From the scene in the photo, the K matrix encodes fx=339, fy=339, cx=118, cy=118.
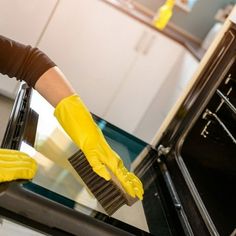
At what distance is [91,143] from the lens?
935 mm

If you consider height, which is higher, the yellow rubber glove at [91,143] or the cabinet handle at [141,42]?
the cabinet handle at [141,42]

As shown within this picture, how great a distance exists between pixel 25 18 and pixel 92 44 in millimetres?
444

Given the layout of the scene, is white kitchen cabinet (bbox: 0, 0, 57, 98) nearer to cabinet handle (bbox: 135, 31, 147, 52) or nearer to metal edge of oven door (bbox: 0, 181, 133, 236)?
cabinet handle (bbox: 135, 31, 147, 52)

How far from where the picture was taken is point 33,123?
0.98m

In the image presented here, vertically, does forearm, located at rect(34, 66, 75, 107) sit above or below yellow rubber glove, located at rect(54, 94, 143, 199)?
above

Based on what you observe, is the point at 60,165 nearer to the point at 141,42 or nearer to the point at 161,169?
the point at 161,169

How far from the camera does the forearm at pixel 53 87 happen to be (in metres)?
0.99

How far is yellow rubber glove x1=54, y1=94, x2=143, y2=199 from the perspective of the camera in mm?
902

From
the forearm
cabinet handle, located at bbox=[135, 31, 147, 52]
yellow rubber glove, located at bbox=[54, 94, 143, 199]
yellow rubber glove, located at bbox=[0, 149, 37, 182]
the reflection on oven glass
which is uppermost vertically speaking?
cabinet handle, located at bbox=[135, 31, 147, 52]

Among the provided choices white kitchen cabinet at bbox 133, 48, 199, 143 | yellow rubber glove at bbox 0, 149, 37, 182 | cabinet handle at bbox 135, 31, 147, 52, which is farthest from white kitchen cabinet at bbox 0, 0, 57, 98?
yellow rubber glove at bbox 0, 149, 37, 182

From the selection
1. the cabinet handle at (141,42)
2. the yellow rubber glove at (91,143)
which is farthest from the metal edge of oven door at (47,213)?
the cabinet handle at (141,42)

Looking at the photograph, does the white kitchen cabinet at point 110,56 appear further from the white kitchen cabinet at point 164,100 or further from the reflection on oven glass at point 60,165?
the reflection on oven glass at point 60,165

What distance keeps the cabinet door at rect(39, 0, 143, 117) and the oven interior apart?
1139mm

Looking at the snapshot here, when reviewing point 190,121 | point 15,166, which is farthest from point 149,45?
point 15,166
